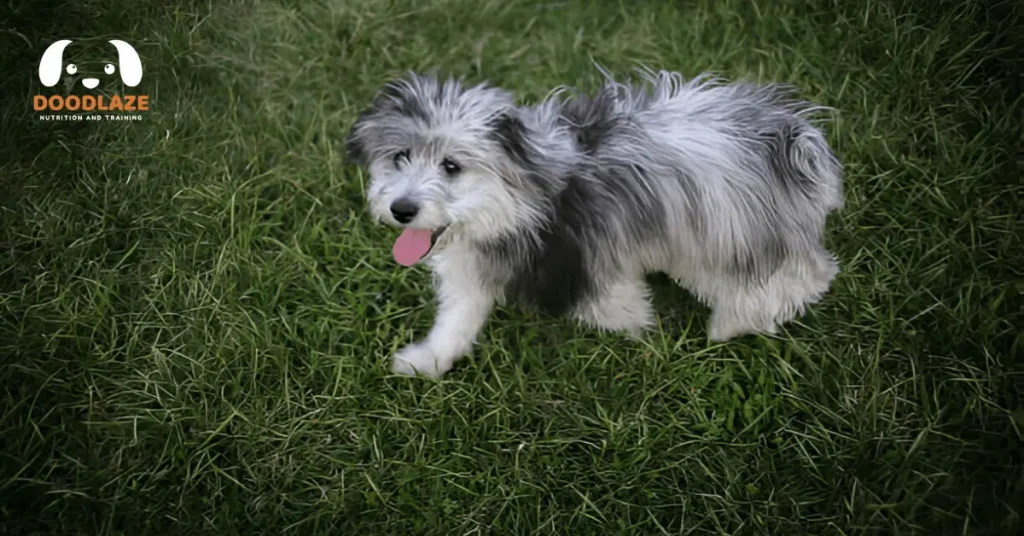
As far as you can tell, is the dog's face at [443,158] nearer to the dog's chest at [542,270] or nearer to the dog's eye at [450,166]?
the dog's eye at [450,166]

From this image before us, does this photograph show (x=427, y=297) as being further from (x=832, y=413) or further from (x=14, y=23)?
(x=14, y=23)

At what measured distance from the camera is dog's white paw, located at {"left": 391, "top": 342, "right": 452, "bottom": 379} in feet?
8.32

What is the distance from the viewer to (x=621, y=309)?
2.40m

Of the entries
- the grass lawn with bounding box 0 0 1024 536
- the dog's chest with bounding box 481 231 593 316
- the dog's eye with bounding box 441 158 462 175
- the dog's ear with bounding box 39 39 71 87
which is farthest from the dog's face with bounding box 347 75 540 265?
the dog's ear with bounding box 39 39 71 87

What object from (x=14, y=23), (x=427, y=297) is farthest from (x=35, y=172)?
(x=427, y=297)

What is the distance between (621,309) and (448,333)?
0.57 metres

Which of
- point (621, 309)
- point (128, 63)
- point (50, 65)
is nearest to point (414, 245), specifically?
point (621, 309)

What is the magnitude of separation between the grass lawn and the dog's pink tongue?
0.52m

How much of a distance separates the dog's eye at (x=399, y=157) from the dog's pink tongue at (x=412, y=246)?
0.21m

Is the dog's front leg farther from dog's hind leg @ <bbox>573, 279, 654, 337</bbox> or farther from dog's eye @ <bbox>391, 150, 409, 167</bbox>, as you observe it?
dog's eye @ <bbox>391, 150, 409, 167</bbox>

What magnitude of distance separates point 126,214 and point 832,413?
257cm

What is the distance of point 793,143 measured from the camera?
2.14m

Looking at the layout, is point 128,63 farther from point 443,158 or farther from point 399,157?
point 443,158

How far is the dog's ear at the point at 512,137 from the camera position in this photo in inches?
77.6
